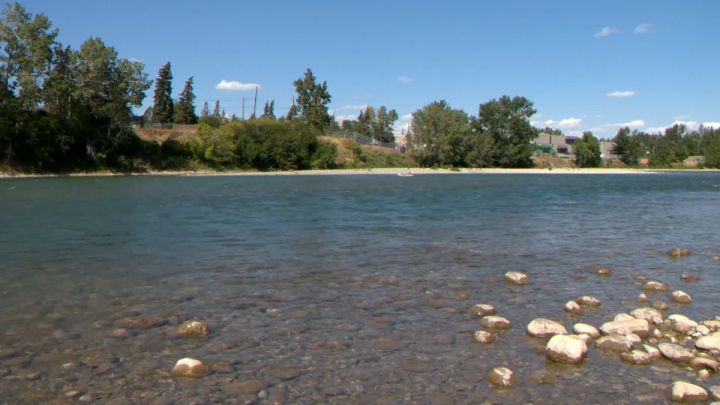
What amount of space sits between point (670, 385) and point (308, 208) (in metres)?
24.7

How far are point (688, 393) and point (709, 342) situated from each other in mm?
1809

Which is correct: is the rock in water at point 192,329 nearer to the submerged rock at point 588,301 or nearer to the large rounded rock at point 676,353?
the large rounded rock at point 676,353

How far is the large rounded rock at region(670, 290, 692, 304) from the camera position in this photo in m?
9.88

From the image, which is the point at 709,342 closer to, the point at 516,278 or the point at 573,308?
the point at 573,308

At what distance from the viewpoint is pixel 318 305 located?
9.79 metres

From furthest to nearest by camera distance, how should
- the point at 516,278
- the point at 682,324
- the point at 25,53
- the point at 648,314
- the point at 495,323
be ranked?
the point at 25,53 < the point at 516,278 < the point at 648,314 < the point at 495,323 < the point at 682,324

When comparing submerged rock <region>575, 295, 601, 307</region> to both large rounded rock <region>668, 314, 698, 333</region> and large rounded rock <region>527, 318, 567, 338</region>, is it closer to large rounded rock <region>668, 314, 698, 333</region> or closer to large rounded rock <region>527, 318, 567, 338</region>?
large rounded rock <region>668, 314, 698, 333</region>

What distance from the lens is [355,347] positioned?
7621 mm

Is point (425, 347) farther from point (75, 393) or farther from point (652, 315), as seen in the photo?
point (75, 393)

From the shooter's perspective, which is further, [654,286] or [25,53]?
[25,53]

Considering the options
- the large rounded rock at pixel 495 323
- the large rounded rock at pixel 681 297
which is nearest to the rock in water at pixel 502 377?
the large rounded rock at pixel 495 323

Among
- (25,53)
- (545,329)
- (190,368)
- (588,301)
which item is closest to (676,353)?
(545,329)

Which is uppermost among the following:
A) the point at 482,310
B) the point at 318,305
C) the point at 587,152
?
the point at 587,152

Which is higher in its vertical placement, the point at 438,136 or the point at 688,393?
the point at 438,136
